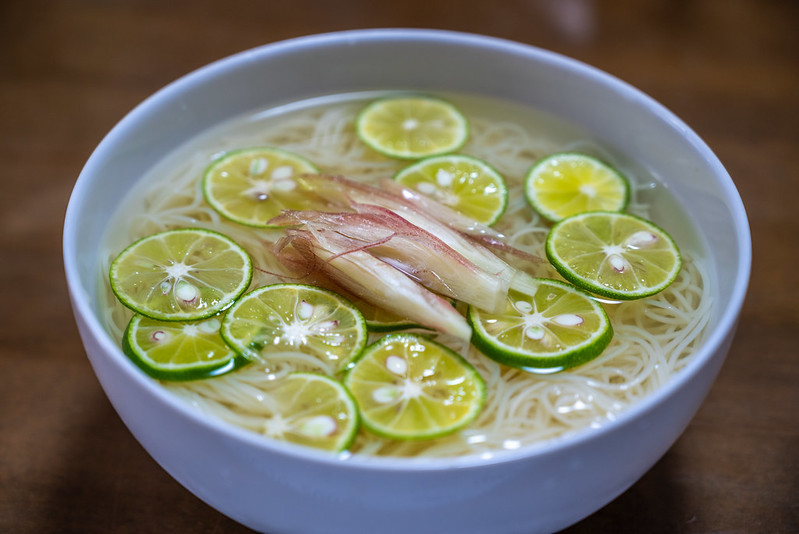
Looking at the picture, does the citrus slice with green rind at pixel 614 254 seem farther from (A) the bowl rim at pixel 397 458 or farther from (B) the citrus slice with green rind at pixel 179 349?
(B) the citrus slice with green rind at pixel 179 349

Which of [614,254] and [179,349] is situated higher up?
[614,254]

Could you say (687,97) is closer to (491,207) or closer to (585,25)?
(585,25)

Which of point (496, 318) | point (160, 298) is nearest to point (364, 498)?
point (496, 318)

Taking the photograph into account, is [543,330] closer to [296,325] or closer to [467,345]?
[467,345]

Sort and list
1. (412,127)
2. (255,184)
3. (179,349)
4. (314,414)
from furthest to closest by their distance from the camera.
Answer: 1. (412,127)
2. (255,184)
3. (179,349)
4. (314,414)

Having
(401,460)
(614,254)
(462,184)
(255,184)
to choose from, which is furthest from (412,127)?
(401,460)

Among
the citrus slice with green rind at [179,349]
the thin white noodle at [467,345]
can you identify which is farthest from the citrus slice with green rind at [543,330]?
the citrus slice with green rind at [179,349]

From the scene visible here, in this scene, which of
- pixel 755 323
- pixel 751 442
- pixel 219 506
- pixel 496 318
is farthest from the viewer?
pixel 755 323

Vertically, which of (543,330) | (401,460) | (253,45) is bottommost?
(253,45)
